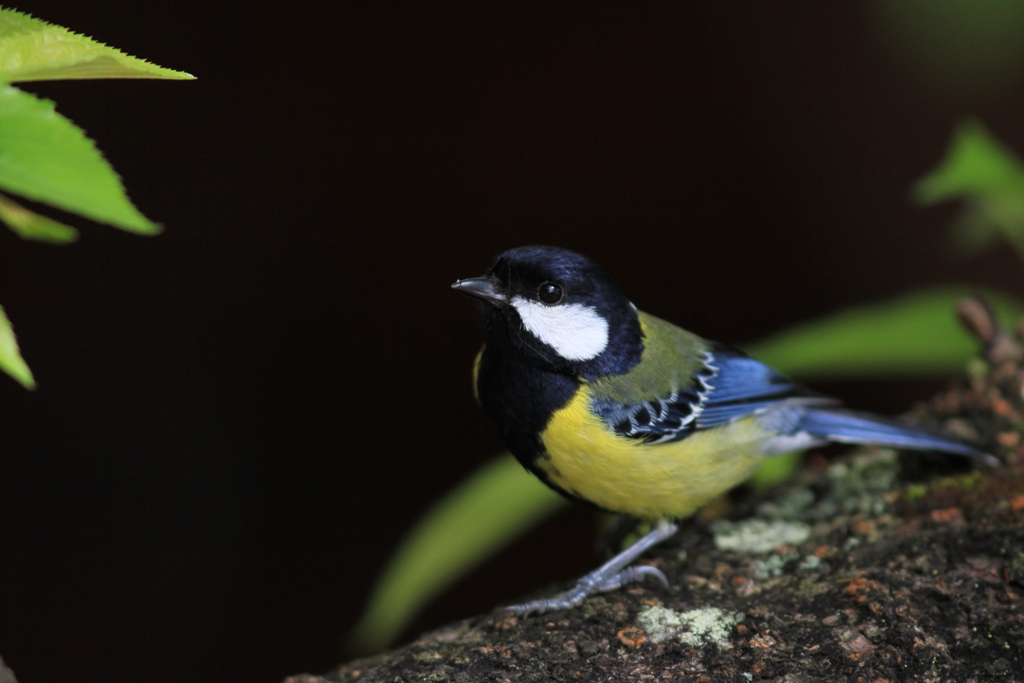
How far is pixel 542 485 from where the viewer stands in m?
2.97

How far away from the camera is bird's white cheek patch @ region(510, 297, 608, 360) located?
2311 millimetres

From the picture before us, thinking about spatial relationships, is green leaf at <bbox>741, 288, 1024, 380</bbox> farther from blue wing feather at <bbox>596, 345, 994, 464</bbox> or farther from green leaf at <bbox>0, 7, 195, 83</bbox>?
green leaf at <bbox>0, 7, 195, 83</bbox>

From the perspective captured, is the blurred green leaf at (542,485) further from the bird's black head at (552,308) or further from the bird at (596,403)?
the bird's black head at (552,308)

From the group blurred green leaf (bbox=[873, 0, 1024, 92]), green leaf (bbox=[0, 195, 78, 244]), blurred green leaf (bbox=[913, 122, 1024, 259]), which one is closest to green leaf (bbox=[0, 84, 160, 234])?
green leaf (bbox=[0, 195, 78, 244])

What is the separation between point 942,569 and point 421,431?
3270mm

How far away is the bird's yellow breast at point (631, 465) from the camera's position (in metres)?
2.27

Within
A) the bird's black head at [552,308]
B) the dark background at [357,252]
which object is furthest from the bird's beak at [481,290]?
the dark background at [357,252]

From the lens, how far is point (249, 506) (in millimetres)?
4555

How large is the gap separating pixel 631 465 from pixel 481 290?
59cm

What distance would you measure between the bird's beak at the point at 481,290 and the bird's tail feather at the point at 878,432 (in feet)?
3.62

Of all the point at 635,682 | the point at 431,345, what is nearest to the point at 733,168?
the point at 431,345

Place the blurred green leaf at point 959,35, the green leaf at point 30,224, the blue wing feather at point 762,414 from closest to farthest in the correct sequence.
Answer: the green leaf at point 30,224 → the blue wing feather at point 762,414 → the blurred green leaf at point 959,35

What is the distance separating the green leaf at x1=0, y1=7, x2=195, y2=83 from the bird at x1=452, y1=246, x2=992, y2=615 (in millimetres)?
1106

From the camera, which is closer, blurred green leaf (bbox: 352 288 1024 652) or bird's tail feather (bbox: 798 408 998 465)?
bird's tail feather (bbox: 798 408 998 465)
